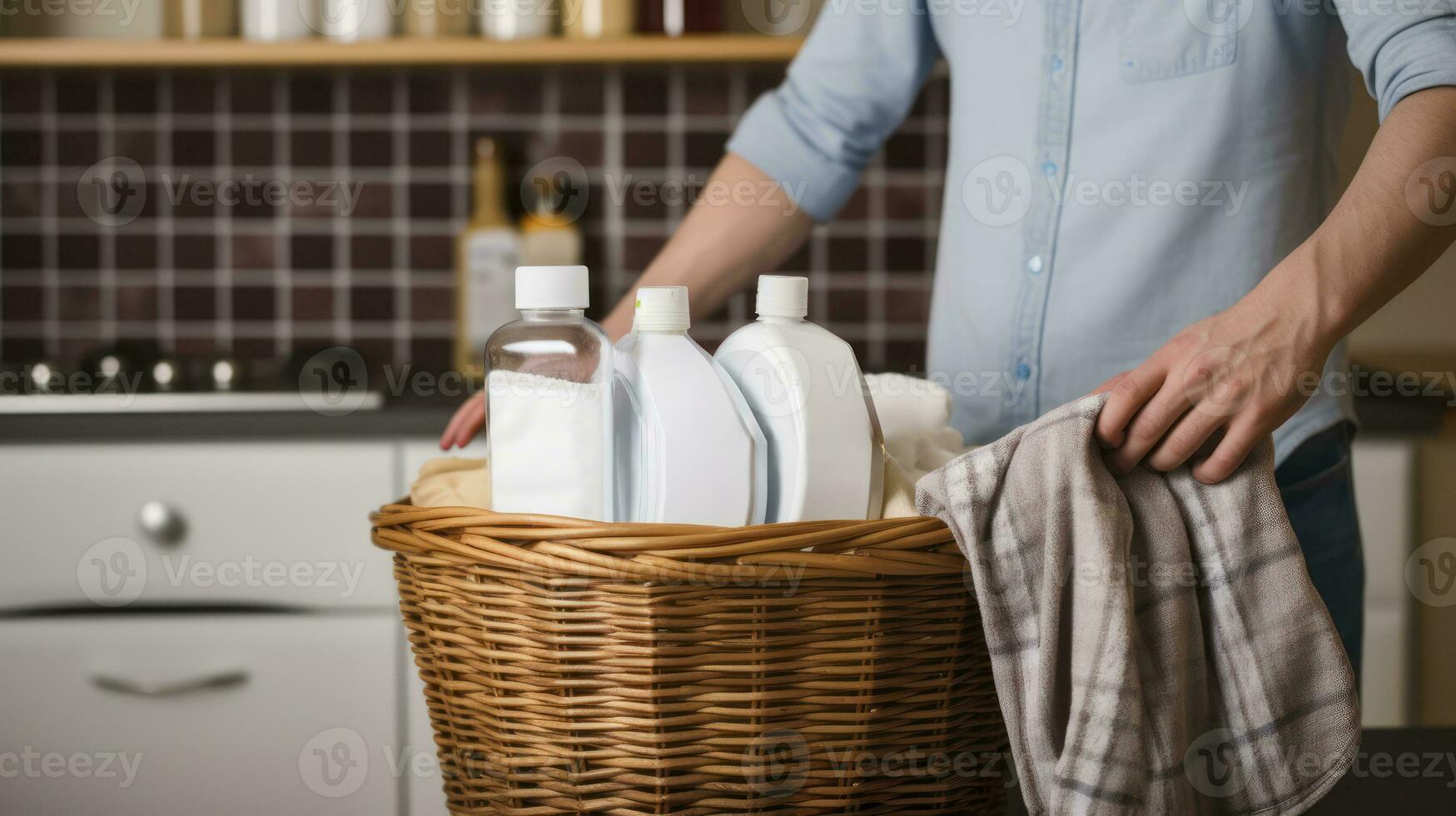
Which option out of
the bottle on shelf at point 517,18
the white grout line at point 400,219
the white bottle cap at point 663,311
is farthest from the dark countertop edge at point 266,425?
the white bottle cap at point 663,311

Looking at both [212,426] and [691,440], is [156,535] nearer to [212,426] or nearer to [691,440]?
[212,426]

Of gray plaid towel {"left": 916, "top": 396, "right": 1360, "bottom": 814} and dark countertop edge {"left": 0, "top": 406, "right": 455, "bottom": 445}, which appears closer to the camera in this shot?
gray plaid towel {"left": 916, "top": 396, "right": 1360, "bottom": 814}

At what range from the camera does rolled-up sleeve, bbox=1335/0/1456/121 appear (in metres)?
0.56

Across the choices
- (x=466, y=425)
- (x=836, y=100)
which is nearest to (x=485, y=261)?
(x=836, y=100)

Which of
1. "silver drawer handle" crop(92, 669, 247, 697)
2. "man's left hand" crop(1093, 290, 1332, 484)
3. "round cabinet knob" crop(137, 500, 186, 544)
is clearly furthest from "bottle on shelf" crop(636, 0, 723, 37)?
"man's left hand" crop(1093, 290, 1332, 484)

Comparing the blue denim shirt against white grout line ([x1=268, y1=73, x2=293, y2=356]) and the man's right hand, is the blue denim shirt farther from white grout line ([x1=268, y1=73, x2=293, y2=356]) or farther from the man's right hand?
white grout line ([x1=268, y1=73, x2=293, y2=356])

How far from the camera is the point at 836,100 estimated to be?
90 cm

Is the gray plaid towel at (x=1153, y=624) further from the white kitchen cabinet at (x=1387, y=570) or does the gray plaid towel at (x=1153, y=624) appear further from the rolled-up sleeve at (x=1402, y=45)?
the white kitchen cabinet at (x=1387, y=570)

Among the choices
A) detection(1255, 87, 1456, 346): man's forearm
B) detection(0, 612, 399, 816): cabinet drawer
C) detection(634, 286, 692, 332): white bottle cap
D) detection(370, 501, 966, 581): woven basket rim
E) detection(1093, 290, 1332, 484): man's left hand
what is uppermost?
detection(1255, 87, 1456, 346): man's forearm

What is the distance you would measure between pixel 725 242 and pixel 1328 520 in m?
0.46

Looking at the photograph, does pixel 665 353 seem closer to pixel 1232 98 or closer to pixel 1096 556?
pixel 1096 556

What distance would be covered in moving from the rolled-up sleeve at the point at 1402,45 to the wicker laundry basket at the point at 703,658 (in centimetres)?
35

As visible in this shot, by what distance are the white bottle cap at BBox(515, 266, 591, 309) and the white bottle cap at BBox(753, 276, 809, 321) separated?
87mm

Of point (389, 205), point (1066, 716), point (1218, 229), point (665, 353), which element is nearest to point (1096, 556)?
point (1066, 716)
